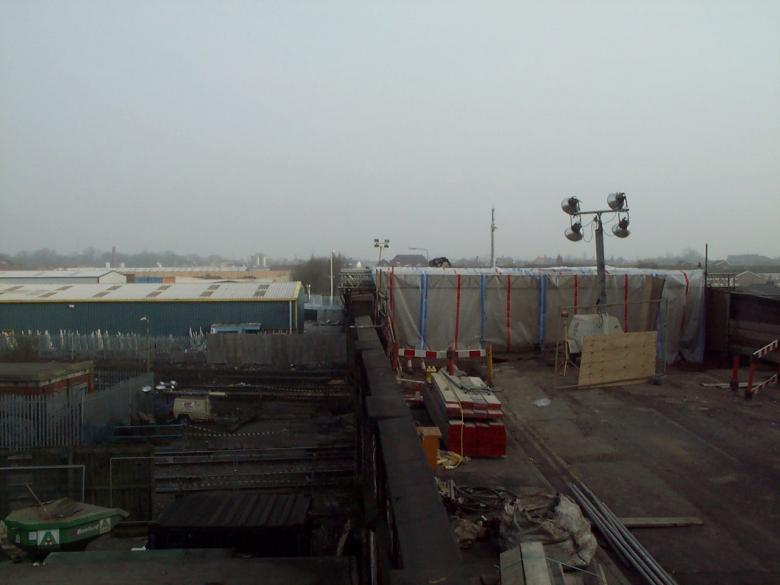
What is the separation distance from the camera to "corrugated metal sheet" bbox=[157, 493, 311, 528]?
6176mm

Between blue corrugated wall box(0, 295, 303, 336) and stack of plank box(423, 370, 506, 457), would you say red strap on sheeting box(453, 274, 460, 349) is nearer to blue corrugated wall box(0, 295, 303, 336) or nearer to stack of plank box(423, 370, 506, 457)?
stack of plank box(423, 370, 506, 457)

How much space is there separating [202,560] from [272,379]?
18.8 m

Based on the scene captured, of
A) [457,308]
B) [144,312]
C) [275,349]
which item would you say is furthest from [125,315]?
[457,308]

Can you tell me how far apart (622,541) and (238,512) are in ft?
14.0

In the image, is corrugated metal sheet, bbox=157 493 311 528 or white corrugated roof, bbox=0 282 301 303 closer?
corrugated metal sheet, bbox=157 493 311 528

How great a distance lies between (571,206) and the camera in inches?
566

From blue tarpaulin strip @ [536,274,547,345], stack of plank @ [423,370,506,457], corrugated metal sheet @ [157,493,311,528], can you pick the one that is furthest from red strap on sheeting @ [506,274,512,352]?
corrugated metal sheet @ [157,493,311,528]

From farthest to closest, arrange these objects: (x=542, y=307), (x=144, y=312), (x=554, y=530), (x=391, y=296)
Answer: (x=144, y=312) < (x=542, y=307) < (x=391, y=296) < (x=554, y=530)

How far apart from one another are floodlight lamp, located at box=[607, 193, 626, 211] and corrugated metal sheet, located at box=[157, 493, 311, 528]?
10.9 meters

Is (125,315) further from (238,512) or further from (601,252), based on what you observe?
(238,512)

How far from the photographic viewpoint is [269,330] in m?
33.5

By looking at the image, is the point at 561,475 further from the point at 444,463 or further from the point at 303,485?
the point at 303,485

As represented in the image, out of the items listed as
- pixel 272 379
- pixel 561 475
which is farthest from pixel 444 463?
pixel 272 379

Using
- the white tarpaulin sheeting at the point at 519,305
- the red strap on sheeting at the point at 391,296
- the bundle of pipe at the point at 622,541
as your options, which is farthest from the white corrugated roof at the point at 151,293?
the bundle of pipe at the point at 622,541
